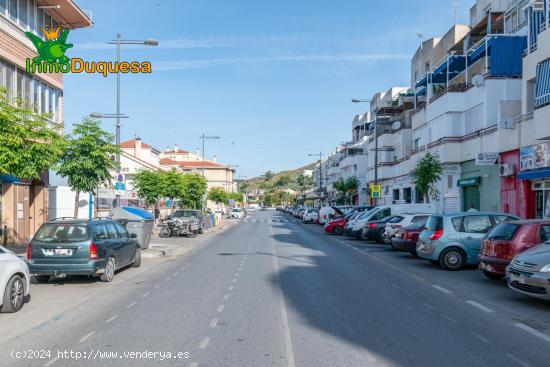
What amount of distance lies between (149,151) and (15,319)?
64.7m

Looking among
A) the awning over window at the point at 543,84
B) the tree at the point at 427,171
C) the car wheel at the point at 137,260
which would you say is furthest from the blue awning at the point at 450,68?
the car wheel at the point at 137,260

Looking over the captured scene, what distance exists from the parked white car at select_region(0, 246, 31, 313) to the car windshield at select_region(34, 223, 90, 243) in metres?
2.55

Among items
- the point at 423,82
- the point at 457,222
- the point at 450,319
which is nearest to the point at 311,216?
the point at 423,82

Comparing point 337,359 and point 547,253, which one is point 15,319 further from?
point 547,253

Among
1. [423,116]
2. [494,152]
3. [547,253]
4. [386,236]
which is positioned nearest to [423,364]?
[547,253]

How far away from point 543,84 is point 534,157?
10.5ft

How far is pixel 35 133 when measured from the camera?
44.9 feet

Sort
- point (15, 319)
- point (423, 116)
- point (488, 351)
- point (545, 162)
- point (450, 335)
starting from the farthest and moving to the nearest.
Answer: point (423, 116) → point (545, 162) → point (15, 319) → point (450, 335) → point (488, 351)

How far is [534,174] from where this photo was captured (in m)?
21.9

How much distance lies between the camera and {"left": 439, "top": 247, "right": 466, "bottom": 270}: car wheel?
1502 cm

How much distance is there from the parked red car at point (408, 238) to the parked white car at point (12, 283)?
12.3 metres

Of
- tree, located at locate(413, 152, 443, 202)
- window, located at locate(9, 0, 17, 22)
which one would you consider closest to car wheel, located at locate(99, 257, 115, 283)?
window, located at locate(9, 0, 17, 22)

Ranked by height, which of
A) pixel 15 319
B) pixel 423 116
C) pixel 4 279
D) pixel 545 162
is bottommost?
pixel 15 319

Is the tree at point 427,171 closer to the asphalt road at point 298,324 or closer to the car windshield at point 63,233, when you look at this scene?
the asphalt road at point 298,324
